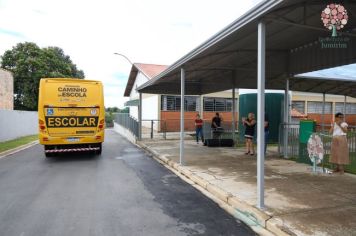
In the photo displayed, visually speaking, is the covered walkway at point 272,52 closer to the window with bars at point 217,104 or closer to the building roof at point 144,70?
the window with bars at point 217,104

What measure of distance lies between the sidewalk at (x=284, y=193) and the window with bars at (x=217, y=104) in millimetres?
19376

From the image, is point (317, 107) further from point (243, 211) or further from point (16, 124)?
point (243, 211)

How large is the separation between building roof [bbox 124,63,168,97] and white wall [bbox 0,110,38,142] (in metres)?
11.1

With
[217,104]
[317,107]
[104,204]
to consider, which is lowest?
[104,204]

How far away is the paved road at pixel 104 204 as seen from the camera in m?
5.25

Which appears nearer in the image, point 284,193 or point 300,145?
point 284,193

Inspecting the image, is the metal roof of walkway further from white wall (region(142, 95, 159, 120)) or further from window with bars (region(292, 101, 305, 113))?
window with bars (region(292, 101, 305, 113))

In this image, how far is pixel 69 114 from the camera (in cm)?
1273

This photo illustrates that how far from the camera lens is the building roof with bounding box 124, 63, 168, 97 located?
104ft

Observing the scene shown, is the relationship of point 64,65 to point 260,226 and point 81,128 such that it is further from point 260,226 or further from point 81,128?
point 260,226

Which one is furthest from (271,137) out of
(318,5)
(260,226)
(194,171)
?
(260,226)

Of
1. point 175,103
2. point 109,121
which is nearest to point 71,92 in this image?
point 175,103

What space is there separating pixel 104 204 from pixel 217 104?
25549mm

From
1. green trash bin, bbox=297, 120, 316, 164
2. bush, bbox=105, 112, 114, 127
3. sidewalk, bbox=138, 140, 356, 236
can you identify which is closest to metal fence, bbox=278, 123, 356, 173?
green trash bin, bbox=297, 120, 316, 164
